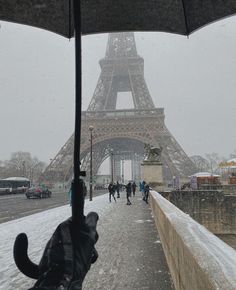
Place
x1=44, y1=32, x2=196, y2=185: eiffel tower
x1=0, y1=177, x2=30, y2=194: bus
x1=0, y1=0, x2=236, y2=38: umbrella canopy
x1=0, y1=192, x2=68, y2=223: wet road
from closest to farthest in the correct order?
x1=0, y1=0, x2=236, y2=38: umbrella canopy, x1=0, y1=192, x2=68, y2=223: wet road, x1=0, y1=177, x2=30, y2=194: bus, x1=44, y1=32, x2=196, y2=185: eiffel tower

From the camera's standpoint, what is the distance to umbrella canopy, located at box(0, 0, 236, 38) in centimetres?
270

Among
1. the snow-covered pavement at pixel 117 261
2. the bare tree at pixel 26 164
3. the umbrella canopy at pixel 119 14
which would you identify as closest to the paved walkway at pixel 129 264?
the snow-covered pavement at pixel 117 261

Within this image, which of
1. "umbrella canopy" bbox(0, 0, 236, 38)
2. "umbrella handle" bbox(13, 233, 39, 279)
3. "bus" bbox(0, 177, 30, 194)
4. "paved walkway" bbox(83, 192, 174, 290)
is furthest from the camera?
"bus" bbox(0, 177, 30, 194)

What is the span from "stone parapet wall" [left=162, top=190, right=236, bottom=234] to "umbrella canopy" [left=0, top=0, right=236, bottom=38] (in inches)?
886

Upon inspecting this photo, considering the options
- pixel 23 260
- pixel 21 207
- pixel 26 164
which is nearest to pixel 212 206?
pixel 21 207

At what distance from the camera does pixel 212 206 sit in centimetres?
2566

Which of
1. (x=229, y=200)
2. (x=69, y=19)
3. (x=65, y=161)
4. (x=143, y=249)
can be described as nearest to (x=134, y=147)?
(x=65, y=161)

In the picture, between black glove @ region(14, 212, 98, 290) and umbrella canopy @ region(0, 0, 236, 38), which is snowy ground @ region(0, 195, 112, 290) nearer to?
umbrella canopy @ region(0, 0, 236, 38)

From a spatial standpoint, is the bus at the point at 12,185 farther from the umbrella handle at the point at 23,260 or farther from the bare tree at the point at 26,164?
the umbrella handle at the point at 23,260

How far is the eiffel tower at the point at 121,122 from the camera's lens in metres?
54.6

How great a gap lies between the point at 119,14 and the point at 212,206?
→ 962 inches

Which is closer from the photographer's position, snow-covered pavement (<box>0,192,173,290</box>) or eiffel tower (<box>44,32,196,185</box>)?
snow-covered pavement (<box>0,192,173,290</box>)

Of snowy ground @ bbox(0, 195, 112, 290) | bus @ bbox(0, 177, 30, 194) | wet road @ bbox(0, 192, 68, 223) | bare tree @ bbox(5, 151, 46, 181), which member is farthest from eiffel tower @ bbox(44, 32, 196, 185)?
snowy ground @ bbox(0, 195, 112, 290)

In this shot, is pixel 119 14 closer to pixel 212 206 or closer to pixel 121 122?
pixel 212 206
